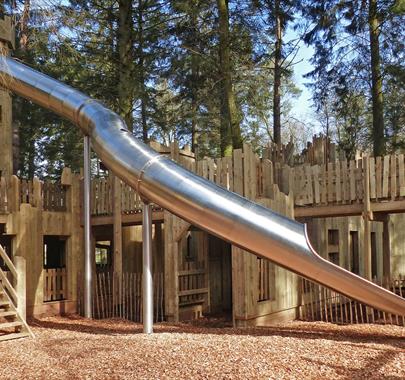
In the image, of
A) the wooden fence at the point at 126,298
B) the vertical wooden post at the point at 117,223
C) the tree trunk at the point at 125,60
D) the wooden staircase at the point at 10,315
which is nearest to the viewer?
the wooden staircase at the point at 10,315

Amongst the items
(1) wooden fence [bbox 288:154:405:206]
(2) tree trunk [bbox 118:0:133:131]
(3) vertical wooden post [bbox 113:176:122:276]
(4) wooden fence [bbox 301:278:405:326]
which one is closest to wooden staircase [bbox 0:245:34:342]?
(3) vertical wooden post [bbox 113:176:122:276]

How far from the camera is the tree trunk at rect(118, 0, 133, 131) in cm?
1912

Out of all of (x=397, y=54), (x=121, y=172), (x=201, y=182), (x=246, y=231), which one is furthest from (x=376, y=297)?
(x=397, y=54)

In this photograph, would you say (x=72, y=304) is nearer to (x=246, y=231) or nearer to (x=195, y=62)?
(x=246, y=231)

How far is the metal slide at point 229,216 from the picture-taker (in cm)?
830

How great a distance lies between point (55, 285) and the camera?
583 inches

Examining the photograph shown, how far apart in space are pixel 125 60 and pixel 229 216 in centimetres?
1280

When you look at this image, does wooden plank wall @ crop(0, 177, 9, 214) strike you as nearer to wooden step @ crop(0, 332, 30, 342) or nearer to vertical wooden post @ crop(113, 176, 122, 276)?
vertical wooden post @ crop(113, 176, 122, 276)

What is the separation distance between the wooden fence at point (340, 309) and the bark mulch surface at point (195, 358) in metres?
3.35

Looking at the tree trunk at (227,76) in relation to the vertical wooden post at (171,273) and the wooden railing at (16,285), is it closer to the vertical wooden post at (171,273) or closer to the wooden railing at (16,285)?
the vertical wooden post at (171,273)

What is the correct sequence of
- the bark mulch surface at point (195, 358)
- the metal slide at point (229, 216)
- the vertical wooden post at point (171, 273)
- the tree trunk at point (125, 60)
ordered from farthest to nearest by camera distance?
the tree trunk at point (125, 60)
the vertical wooden post at point (171, 273)
the metal slide at point (229, 216)
the bark mulch surface at point (195, 358)

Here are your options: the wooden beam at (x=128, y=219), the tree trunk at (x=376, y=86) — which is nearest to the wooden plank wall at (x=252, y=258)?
the wooden beam at (x=128, y=219)

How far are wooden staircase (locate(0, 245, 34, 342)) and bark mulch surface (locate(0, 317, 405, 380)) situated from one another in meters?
0.62

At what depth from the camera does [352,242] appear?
20859 mm
